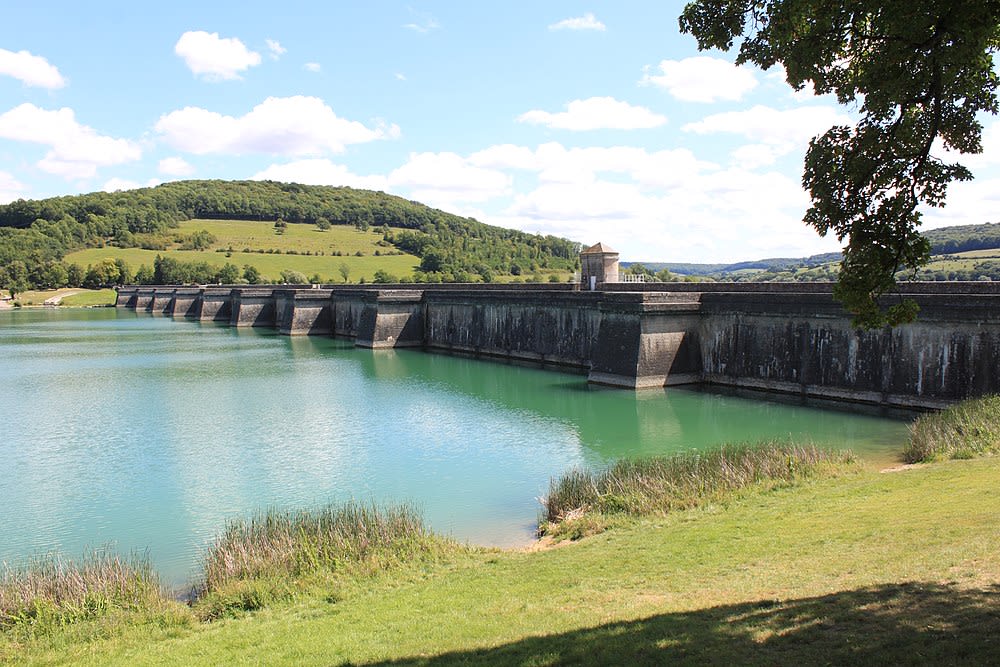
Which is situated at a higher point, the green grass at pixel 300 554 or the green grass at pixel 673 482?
the green grass at pixel 673 482

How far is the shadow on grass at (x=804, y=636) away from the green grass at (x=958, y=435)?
7.76 m

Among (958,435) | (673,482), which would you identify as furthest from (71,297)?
(958,435)

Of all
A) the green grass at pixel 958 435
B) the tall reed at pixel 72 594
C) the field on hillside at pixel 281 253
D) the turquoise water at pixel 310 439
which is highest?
the field on hillside at pixel 281 253

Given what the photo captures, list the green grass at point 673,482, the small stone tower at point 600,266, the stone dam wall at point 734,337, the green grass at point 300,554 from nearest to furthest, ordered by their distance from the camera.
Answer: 1. the green grass at point 300,554
2. the green grass at point 673,482
3. the stone dam wall at point 734,337
4. the small stone tower at point 600,266

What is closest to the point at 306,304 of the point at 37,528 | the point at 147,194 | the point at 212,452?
the point at 212,452

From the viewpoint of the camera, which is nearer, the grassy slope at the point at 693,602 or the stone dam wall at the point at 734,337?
the grassy slope at the point at 693,602

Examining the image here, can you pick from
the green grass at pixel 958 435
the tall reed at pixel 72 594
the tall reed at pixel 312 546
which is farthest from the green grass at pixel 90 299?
the green grass at pixel 958 435

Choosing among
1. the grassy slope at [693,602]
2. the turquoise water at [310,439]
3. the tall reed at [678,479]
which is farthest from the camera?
the turquoise water at [310,439]

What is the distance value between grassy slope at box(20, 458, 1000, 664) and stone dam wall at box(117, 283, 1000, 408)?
32.4 feet

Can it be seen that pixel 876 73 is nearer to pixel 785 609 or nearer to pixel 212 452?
pixel 785 609

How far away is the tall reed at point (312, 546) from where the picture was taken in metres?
9.32

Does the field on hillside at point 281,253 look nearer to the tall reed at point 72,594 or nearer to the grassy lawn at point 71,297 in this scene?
the grassy lawn at point 71,297

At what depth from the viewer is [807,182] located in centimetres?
686

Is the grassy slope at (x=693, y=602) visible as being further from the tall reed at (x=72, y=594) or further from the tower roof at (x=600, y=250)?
the tower roof at (x=600, y=250)
